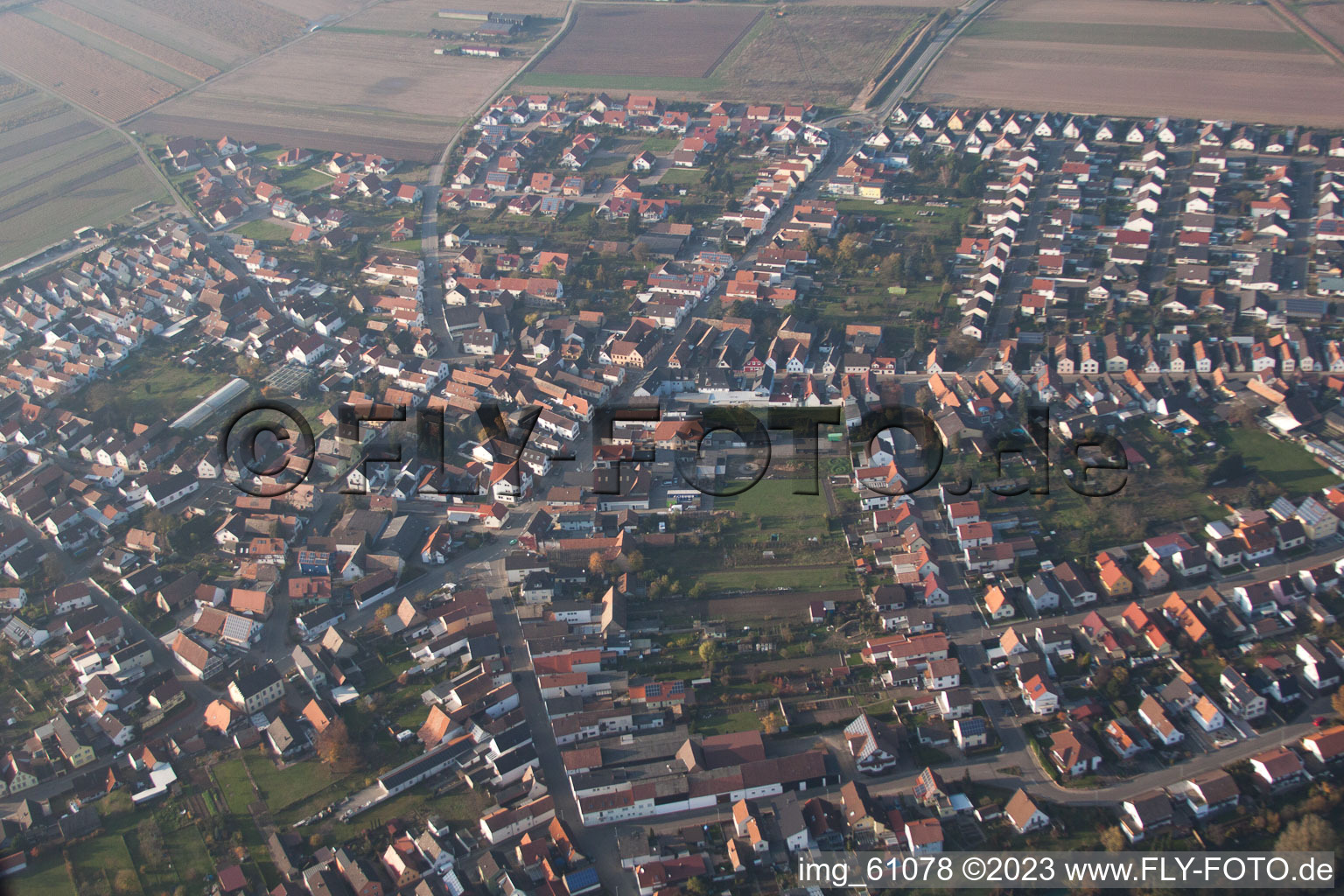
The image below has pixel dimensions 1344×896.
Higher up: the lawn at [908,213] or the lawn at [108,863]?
the lawn at [908,213]

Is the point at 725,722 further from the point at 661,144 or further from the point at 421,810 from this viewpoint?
the point at 661,144

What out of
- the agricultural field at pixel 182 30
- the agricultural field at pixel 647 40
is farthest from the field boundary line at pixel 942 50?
the agricultural field at pixel 182 30

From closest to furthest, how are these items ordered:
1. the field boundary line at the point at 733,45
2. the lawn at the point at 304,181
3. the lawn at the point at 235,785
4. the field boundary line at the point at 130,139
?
the lawn at the point at 235,785, the field boundary line at the point at 130,139, the lawn at the point at 304,181, the field boundary line at the point at 733,45

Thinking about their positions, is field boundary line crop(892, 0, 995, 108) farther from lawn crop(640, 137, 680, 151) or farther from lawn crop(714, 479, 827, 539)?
lawn crop(714, 479, 827, 539)

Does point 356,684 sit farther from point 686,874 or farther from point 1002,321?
point 1002,321

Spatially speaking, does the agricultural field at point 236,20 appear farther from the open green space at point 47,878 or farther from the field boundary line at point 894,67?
the open green space at point 47,878

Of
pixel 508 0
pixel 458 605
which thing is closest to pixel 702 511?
pixel 458 605
